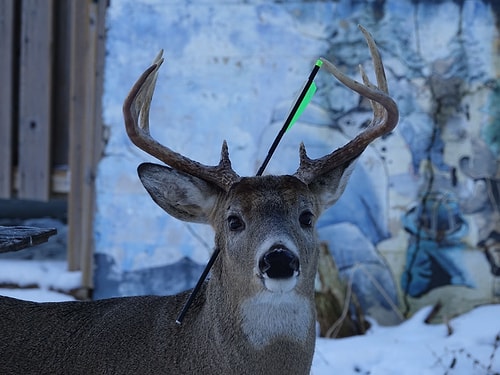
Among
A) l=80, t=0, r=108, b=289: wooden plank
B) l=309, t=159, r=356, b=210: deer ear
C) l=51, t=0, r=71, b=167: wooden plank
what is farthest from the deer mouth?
l=51, t=0, r=71, b=167: wooden plank

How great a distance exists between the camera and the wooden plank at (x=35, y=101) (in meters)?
7.46

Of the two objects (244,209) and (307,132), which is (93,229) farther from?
(244,209)

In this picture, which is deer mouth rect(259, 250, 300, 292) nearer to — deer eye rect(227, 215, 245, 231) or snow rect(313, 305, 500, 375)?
deer eye rect(227, 215, 245, 231)

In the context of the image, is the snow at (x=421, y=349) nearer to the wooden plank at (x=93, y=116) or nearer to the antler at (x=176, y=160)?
the wooden plank at (x=93, y=116)

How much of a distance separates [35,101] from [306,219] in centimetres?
463

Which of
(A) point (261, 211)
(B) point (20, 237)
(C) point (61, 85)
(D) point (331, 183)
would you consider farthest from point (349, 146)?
(C) point (61, 85)

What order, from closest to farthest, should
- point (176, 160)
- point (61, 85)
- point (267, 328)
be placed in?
point (267, 328) → point (176, 160) → point (61, 85)

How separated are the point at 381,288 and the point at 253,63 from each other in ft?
6.68

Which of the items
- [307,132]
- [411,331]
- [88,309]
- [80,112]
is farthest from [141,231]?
[88,309]

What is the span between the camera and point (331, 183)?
12.2 feet

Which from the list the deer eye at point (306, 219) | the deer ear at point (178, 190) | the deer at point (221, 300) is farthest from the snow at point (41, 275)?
the deer eye at point (306, 219)

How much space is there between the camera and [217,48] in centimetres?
699

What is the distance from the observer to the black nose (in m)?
3.00

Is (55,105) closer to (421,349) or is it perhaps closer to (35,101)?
(35,101)
